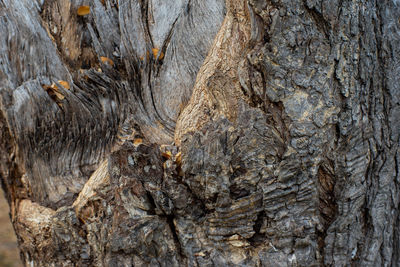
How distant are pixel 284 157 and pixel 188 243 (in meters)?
0.46

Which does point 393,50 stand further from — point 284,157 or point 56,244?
point 56,244

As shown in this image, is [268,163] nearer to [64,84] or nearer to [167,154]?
[167,154]

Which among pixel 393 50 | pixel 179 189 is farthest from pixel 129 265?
pixel 393 50

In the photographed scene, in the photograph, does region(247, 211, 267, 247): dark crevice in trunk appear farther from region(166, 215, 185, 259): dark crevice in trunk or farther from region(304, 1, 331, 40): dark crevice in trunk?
region(304, 1, 331, 40): dark crevice in trunk

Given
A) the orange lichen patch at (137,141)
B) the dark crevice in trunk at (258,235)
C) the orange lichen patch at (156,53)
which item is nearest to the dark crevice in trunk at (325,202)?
the dark crevice in trunk at (258,235)

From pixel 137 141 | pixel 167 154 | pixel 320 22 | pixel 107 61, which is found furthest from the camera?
pixel 107 61

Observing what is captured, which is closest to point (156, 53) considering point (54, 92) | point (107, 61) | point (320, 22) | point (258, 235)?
point (107, 61)

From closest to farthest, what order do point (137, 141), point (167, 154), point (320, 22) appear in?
1. point (320, 22)
2. point (167, 154)
3. point (137, 141)

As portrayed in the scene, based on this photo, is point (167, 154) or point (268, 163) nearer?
point (268, 163)

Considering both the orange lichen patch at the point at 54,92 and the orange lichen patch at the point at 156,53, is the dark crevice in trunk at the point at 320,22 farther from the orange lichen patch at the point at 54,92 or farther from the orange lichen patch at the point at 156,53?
the orange lichen patch at the point at 54,92

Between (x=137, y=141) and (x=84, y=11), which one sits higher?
(x=84, y=11)

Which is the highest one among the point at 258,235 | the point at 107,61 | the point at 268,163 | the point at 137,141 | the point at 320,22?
the point at 107,61

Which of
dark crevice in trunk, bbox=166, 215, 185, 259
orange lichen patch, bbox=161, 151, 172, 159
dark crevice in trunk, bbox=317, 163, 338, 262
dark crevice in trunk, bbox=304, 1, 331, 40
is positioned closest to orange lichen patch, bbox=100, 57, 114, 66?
orange lichen patch, bbox=161, 151, 172, 159

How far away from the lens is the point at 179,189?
1.44m
